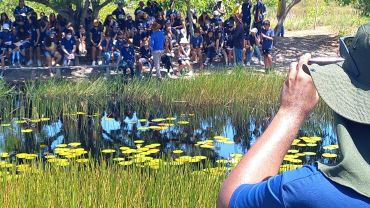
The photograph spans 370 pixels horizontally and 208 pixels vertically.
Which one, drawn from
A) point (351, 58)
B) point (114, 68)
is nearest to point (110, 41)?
point (114, 68)

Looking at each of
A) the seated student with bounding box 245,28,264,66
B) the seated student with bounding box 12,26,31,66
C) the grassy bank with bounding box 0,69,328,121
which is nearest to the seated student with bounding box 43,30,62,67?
the seated student with bounding box 12,26,31,66

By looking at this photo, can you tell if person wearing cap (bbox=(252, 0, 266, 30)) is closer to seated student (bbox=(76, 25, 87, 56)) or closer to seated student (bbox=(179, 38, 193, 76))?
seated student (bbox=(179, 38, 193, 76))

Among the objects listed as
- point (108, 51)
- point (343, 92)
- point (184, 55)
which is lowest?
point (343, 92)

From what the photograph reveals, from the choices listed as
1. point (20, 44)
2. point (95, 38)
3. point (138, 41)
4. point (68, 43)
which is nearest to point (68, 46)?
point (68, 43)

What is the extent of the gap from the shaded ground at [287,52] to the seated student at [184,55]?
1.51 meters

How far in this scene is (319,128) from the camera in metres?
10.3

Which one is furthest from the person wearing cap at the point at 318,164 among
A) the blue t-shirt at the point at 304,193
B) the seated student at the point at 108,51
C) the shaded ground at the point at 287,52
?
the seated student at the point at 108,51

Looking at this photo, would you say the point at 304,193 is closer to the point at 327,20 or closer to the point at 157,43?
the point at 157,43

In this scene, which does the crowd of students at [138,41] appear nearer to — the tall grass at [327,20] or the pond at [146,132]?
the pond at [146,132]

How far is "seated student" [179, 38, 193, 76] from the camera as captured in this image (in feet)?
53.3

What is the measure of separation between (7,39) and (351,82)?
51.5 ft

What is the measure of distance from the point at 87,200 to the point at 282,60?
14.2 m

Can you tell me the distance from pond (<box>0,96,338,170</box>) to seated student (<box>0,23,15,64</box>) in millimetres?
4353

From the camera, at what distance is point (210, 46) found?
57.1ft
